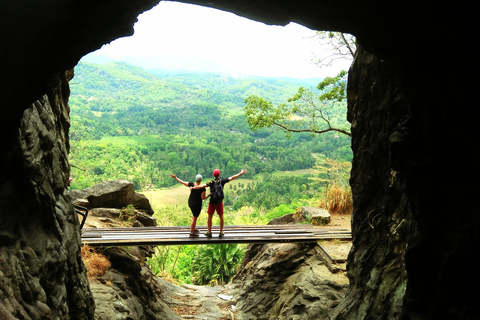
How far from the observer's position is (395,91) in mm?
6383

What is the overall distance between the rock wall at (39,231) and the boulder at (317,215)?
8940mm

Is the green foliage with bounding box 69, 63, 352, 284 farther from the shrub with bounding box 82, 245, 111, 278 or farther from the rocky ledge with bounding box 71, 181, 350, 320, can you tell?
the shrub with bounding box 82, 245, 111, 278

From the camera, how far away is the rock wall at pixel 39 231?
173 inches

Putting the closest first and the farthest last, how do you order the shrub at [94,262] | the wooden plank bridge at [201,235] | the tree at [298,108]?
the shrub at [94,262] → the wooden plank bridge at [201,235] → the tree at [298,108]

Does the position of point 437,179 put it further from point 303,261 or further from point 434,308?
point 303,261

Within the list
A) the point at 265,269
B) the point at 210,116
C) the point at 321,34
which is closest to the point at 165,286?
the point at 265,269

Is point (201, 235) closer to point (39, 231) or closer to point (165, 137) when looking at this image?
point (39, 231)

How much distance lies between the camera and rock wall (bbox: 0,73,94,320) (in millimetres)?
4406

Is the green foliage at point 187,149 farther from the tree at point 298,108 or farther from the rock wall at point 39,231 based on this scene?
the rock wall at point 39,231

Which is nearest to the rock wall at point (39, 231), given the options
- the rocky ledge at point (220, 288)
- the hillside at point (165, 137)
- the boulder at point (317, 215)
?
the rocky ledge at point (220, 288)

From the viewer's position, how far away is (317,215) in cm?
1379

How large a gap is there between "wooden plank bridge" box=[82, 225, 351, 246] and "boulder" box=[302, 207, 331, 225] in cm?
158

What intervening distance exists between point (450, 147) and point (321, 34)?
45.7 feet

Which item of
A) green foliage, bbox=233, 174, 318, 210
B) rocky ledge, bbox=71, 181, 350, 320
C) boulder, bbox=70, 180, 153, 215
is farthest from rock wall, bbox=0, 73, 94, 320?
green foliage, bbox=233, 174, 318, 210
